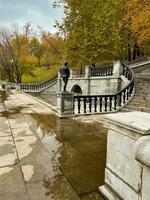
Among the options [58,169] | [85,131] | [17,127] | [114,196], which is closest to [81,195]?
[114,196]

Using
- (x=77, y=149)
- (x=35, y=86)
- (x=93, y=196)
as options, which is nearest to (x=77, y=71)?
(x=35, y=86)

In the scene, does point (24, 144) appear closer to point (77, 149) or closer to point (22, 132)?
point (22, 132)

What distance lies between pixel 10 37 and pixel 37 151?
1658 inches

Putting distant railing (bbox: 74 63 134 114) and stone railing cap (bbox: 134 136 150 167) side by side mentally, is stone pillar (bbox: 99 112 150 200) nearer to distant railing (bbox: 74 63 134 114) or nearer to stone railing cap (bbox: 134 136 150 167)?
stone railing cap (bbox: 134 136 150 167)

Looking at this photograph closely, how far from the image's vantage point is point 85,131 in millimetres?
7195

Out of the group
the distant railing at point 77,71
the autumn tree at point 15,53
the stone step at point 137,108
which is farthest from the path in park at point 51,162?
the autumn tree at point 15,53

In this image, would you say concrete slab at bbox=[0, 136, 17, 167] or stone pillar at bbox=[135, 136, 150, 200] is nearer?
stone pillar at bbox=[135, 136, 150, 200]

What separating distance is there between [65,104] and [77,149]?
474cm

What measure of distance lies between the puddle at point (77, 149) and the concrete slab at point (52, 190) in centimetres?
13

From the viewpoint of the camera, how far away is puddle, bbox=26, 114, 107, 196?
3.77 m

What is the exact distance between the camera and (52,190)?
3.36 meters

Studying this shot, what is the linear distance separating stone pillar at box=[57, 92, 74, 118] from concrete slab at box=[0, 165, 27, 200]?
565 centimetres

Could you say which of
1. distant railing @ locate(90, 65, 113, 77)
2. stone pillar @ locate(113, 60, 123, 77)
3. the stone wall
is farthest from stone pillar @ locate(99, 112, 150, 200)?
the stone wall

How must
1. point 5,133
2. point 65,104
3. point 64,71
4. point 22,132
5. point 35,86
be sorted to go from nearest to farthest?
point 5,133
point 22,132
point 65,104
point 64,71
point 35,86
